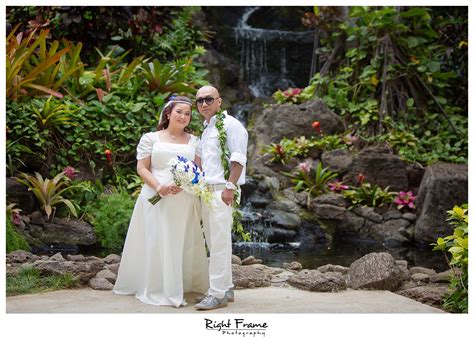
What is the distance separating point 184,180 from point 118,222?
3833mm

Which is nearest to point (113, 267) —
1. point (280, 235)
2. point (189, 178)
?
point (189, 178)

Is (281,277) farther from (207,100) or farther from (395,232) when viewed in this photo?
(395,232)

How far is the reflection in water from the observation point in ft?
24.6

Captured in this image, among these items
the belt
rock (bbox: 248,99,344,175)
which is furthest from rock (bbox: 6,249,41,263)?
rock (bbox: 248,99,344,175)

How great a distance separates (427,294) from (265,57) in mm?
10970

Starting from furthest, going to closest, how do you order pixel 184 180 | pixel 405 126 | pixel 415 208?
1. pixel 405 126
2. pixel 415 208
3. pixel 184 180

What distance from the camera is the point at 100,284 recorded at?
508cm

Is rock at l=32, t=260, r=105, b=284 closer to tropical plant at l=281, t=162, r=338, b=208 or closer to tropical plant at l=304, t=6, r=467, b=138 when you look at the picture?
tropical plant at l=281, t=162, r=338, b=208

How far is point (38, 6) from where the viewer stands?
A: 1049 cm

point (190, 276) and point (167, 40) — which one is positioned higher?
point (167, 40)

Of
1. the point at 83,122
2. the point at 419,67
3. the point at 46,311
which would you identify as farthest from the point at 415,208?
the point at 46,311

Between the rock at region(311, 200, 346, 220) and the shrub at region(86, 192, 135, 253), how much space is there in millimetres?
2907

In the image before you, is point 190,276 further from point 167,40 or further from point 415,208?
point 167,40

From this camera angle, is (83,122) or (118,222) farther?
(83,122)
